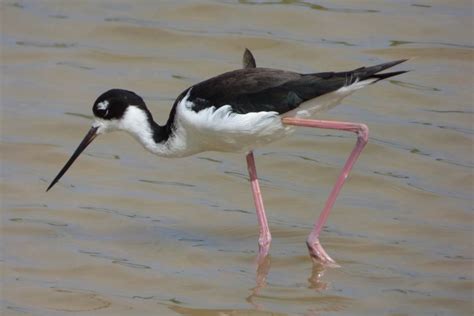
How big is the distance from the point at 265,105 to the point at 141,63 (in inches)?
147

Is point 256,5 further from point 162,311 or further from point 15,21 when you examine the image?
point 162,311

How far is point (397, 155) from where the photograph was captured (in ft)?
28.6

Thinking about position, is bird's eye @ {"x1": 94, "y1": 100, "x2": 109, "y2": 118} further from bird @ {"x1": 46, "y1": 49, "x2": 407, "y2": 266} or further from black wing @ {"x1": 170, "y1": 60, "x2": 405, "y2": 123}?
black wing @ {"x1": 170, "y1": 60, "x2": 405, "y2": 123}

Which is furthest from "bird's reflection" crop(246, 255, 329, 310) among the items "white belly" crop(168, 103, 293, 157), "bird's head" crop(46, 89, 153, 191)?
"bird's head" crop(46, 89, 153, 191)

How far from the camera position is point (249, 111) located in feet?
22.3

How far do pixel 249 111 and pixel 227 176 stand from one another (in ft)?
5.67

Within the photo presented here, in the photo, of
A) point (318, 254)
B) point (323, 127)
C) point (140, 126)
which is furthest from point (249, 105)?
point (318, 254)

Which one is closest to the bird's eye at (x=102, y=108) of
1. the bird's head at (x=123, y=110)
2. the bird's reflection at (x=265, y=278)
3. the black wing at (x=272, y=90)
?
the bird's head at (x=123, y=110)

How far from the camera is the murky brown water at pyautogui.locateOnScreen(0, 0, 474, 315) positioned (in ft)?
21.7

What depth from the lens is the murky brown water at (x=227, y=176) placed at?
21.7 ft

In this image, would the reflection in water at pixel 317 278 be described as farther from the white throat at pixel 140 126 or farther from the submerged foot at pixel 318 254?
the white throat at pixel 140 126

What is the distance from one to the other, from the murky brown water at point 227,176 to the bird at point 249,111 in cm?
51

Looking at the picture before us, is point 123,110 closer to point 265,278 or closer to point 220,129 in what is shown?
point 220,129

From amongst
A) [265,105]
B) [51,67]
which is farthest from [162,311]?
[51,67]
